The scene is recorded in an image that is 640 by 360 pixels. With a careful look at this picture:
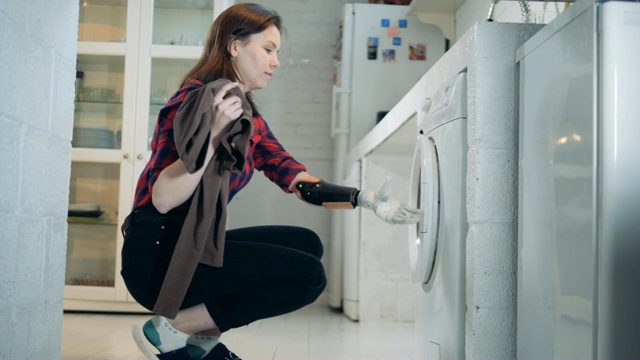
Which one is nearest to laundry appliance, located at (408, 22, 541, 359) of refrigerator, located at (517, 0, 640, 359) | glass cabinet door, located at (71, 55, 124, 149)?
refrigerator, located at (517, 0, 640, 359)

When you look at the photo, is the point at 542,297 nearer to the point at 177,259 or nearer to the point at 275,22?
the point at 177,259

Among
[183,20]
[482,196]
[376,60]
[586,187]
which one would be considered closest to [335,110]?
[376,60]

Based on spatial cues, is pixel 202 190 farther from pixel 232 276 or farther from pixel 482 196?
pixel 482 196

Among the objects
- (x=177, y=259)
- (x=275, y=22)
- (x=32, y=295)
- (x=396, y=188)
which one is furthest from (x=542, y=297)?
(x=396, y=188)

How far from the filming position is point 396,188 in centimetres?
422

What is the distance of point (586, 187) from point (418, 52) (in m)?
3.30

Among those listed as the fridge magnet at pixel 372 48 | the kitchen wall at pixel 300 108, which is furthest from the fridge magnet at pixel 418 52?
the kitchen wall at pixel 300 108

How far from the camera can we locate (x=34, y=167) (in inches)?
72.7

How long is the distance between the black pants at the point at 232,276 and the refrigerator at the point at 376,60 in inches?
108

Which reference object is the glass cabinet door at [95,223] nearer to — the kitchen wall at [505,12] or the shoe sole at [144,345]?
the kitchen wall at [505,12]

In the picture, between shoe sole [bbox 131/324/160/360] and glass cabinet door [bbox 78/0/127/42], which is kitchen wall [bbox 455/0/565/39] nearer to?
shoe sole [bbox 131/324/160/360]

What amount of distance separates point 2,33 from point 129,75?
277cm

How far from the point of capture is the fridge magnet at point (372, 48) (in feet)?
15.5

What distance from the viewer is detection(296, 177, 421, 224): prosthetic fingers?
2025 millimetres
